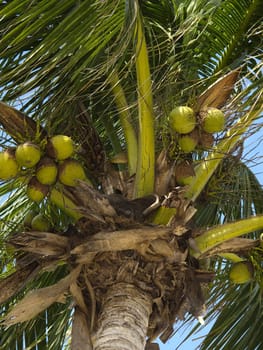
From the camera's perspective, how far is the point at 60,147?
3.00 meters

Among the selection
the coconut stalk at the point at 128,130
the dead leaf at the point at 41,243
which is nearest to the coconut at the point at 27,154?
the dead leaf at the point at 41,243

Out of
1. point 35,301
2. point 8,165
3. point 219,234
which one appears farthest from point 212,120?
point 35,301

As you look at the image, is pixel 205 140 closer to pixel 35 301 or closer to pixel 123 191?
pixel 123 191

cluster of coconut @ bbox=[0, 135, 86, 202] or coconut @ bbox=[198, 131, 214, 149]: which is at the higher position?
coconut @ bbox=[198, 131, 214, 149]

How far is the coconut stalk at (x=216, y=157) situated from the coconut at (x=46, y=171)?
27.2 inches

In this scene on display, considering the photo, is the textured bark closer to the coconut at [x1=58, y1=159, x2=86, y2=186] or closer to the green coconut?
the coconut at [x1=58, y1=159, x2=86, y2=186]

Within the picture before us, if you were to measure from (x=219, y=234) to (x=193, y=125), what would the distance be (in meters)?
0.52

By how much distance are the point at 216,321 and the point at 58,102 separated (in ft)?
5.94

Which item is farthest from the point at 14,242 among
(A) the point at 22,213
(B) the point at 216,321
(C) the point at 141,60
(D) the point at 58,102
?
(B) the point at 216,321

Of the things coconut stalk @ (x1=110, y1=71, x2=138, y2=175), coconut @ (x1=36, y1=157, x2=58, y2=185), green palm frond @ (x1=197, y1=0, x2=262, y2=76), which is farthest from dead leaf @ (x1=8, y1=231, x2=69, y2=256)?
green palm frond @ (x1=197, y1=0, x2=262, y2=76)

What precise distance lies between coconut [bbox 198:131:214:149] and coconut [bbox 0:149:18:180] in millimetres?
865

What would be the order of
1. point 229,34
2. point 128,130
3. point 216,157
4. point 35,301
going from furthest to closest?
point 229,34, point 128,130, point 216,157, point 35,301

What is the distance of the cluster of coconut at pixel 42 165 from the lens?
296 centimetres

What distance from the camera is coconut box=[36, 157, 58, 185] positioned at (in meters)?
3.00
